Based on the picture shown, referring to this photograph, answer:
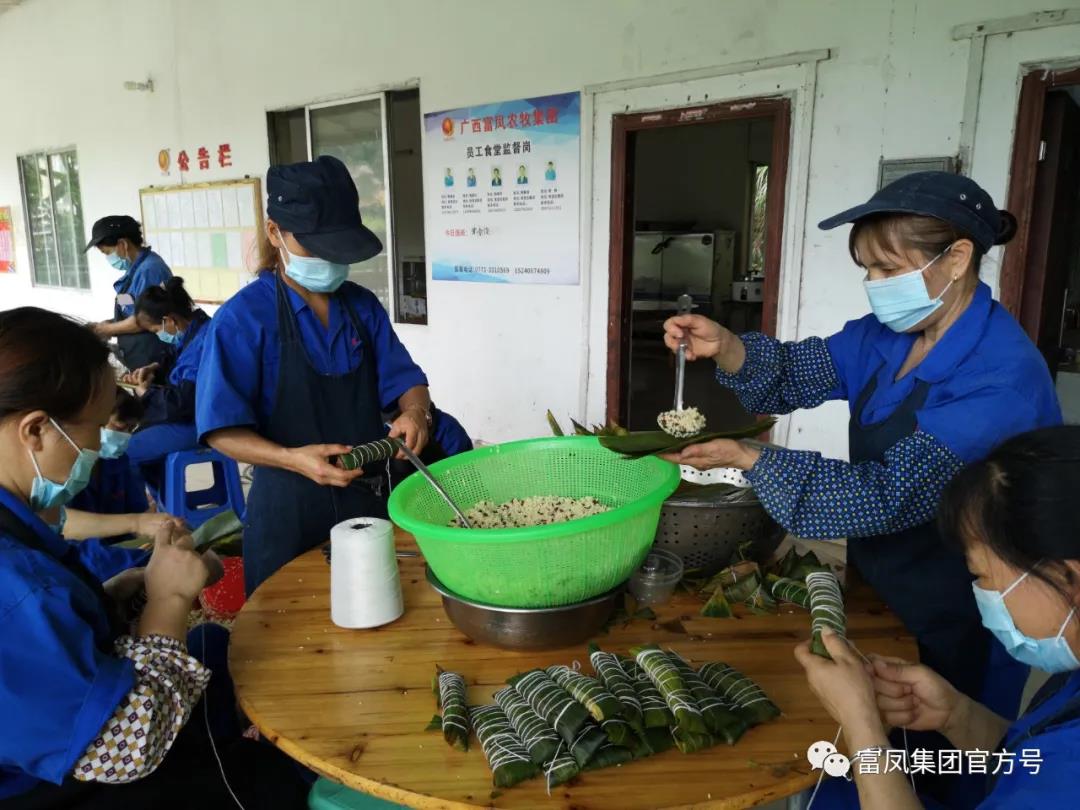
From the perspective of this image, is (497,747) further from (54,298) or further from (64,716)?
(54,298)

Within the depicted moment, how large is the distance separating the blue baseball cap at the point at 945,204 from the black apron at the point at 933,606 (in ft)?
0.99

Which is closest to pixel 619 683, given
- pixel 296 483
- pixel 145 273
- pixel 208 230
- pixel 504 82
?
pixel 296 483

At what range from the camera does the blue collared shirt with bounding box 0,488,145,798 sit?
1032 millimetres

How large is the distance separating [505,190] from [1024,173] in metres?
2.68

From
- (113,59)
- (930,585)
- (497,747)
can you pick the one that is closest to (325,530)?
(497,747)

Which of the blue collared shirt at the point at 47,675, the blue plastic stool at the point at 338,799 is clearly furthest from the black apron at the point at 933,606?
the blue collared shirt at the point at 47,675

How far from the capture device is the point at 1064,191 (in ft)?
9.73

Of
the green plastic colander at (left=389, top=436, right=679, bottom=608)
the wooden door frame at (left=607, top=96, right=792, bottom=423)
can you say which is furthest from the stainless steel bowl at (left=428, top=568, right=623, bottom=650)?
the wooden door frame at (left=607, top=96, right=792, bottom=423)

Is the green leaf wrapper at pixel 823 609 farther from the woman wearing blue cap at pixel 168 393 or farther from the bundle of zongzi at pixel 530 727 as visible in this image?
the woman wearing blue cap at pixel 168 393

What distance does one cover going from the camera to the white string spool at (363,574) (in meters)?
1.39

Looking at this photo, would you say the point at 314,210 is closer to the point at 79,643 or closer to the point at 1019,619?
the point at 79,643

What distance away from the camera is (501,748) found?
1045 millimetres

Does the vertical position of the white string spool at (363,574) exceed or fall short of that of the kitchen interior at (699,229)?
it falls short

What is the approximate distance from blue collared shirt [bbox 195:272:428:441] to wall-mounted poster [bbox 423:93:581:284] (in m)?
2.43
